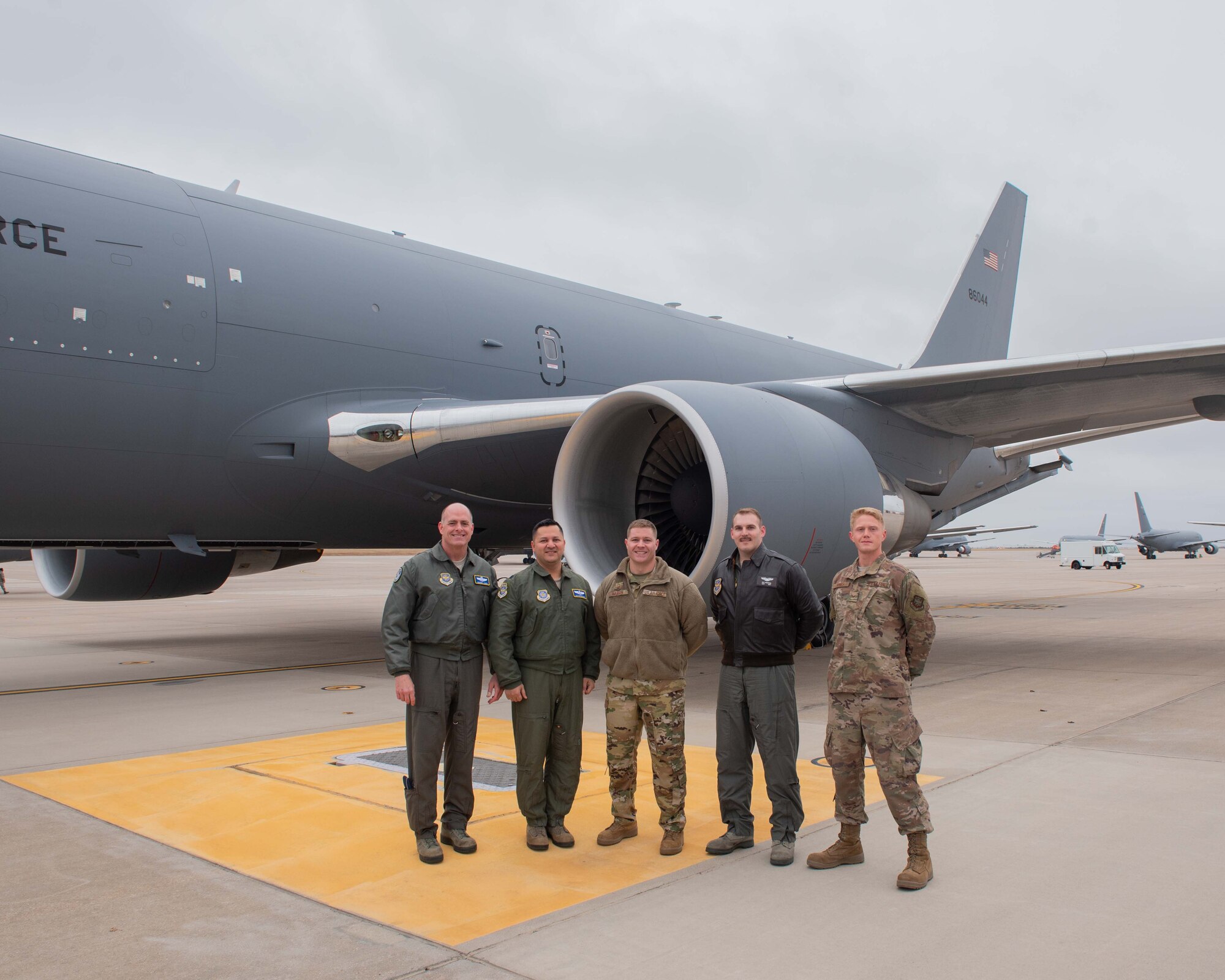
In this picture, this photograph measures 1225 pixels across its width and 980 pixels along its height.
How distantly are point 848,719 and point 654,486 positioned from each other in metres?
4.45

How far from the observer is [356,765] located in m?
5.09

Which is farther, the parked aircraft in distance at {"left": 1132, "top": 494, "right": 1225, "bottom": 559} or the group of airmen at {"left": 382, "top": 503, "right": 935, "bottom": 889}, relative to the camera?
the parked aircraft in distance at {"left": 1132, "top": 494, "right": 1225, "bottom": 559}

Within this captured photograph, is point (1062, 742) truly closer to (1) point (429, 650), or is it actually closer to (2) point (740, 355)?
(1) point (429, 650)

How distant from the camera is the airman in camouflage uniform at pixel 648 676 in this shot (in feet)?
12.7

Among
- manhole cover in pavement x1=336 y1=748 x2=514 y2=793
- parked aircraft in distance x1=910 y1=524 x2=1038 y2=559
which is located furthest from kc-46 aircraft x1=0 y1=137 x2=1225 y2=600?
parked aircraft in distance x1=910 y1=524 x2=1038 y2=559

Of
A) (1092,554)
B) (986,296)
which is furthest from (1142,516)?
(986,296)

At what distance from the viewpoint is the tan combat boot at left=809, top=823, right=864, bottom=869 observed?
11.6ft

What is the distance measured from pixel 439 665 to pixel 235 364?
4554 mm

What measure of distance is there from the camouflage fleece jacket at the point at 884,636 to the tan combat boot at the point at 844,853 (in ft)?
1.57

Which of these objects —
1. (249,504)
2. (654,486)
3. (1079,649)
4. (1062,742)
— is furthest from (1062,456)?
(249,504)

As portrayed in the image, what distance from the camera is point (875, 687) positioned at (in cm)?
354

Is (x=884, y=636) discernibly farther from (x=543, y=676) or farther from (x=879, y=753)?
(x=543, y=676)

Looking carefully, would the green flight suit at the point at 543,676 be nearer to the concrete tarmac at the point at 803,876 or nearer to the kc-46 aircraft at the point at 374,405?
the concrete tarmac at the point at 803,876

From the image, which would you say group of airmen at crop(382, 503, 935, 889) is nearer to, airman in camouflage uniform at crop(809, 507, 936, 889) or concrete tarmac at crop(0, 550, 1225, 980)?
airman in camouflage uniform at crop(809, 507, 936, 889)
